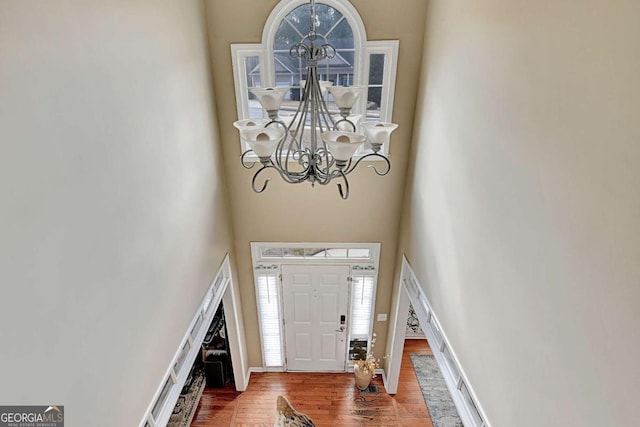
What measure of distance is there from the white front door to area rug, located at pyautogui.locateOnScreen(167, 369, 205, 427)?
134 cm

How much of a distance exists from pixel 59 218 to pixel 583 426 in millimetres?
2518

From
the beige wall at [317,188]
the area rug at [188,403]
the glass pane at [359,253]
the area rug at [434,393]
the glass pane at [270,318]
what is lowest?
the area rug at [434,393]

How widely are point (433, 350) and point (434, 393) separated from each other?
7.72 feet

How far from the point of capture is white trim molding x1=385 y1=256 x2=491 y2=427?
2775mm

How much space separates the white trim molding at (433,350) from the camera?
2.78 metres

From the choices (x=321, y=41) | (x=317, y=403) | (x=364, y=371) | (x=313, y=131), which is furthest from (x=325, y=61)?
(x=317, y=403)

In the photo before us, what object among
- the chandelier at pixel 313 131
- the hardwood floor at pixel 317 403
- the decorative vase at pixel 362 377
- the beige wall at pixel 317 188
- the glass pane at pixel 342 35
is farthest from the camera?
the decorative vase at pixel 362 377

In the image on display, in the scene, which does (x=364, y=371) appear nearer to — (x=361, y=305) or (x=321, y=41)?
(x=361, y=305)

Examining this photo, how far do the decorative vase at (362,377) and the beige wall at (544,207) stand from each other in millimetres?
2611

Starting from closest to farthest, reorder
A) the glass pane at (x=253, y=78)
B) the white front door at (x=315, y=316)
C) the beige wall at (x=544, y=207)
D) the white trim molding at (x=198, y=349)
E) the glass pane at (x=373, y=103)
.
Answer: the beige wall at (x=544, y=207) < the white trim molding at (x=198, y=349) < the glass pane at (x=253, y=78) < the glass pane at (x=373, y=103) < the white front door at (x=315, y=316)

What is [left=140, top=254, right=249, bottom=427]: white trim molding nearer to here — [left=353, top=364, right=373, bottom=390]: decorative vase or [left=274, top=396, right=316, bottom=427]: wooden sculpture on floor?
[left=274, top=396, right=316, bottom=427]: wooden sculpture on floor

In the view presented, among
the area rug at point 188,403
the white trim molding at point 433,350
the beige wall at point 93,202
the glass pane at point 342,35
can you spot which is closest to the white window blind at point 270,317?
the area rug at point 188,403

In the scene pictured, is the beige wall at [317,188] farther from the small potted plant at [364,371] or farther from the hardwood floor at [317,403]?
the hardwood floor at [317,403]

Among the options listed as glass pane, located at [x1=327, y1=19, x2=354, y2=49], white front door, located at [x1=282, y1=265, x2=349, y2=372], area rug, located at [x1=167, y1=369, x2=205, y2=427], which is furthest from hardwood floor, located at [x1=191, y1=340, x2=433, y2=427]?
glass pane, located at [x1=327, y1=19, x2=354, y2=49]
